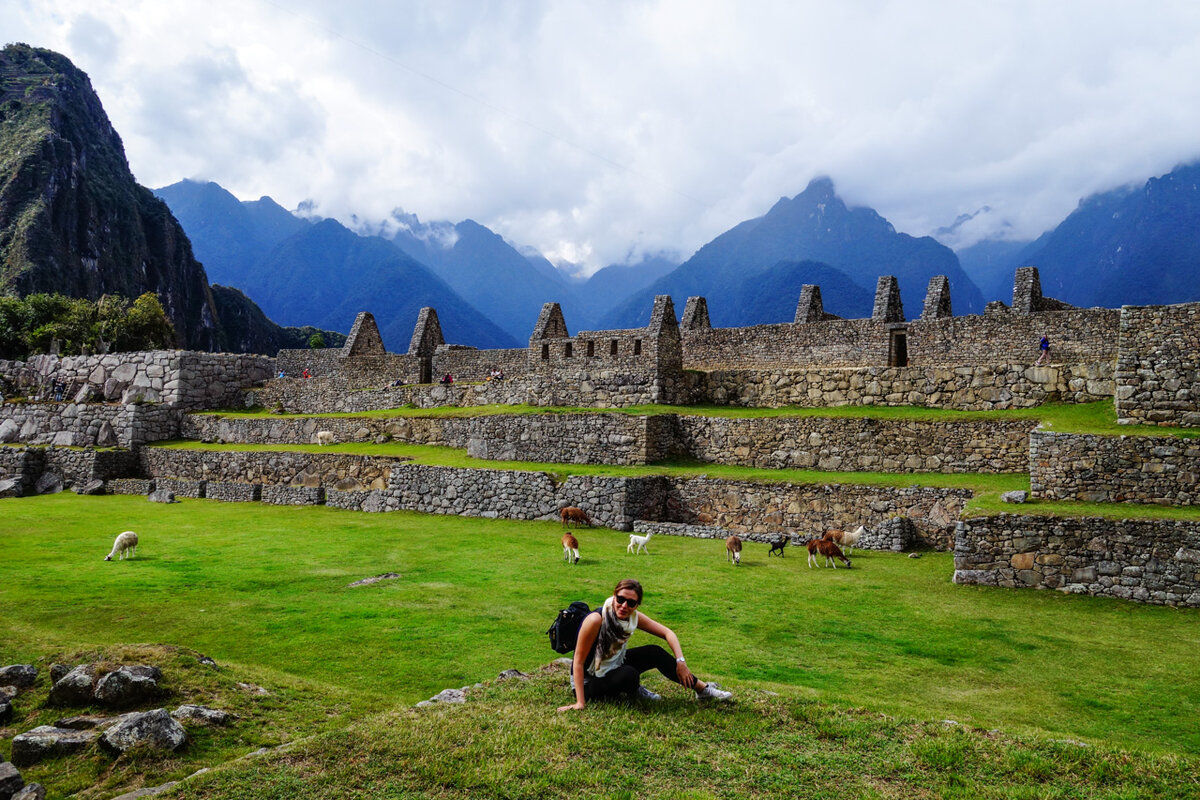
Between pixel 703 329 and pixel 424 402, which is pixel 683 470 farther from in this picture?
pixel 424 402

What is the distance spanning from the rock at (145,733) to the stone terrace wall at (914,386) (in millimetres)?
18046

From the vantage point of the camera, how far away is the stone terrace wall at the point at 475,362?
105 feet

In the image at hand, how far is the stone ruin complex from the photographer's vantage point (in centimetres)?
1199

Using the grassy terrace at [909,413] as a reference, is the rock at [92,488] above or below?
below

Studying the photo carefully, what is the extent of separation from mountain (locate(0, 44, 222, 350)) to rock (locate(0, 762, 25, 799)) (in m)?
104

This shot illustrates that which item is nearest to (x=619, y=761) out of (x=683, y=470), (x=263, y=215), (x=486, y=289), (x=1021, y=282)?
(x=683, y=470)

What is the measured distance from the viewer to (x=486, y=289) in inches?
5399

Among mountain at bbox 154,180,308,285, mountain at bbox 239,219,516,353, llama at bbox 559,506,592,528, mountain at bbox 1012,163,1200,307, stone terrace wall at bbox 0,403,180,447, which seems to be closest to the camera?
llama at bbox 559,506,592,528

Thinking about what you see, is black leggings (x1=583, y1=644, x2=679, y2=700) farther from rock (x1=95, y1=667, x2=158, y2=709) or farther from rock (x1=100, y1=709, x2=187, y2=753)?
rock (x1=95, y1=667, x2=158, y2=709)

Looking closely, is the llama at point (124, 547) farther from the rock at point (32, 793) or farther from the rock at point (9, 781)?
the rock at point (32, 793)

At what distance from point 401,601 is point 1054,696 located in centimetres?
785

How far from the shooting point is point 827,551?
12844mm

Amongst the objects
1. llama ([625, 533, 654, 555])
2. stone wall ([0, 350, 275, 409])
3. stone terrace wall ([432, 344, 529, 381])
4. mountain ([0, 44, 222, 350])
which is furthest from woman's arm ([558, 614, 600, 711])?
mountain ([0, 44, 222, 350])

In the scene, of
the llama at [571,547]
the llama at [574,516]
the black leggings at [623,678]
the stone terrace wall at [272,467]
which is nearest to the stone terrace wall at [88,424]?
the stone terrace wall at [272,467]
